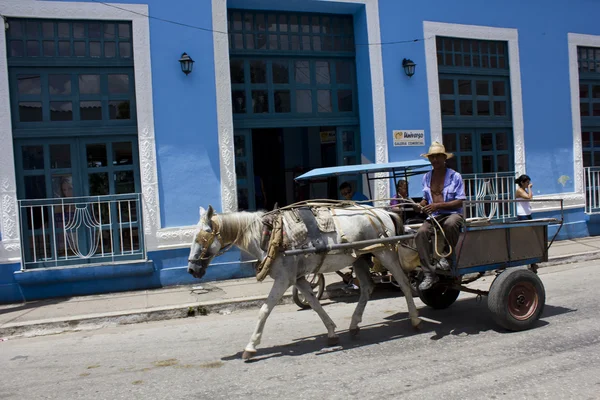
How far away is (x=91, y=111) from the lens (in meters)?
9.37

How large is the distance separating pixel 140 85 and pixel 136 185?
1.80 m

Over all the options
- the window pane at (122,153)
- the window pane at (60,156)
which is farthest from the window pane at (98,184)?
the window pane at (60,156)

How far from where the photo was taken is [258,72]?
10.6 metres

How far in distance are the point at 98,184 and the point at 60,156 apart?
2.65 feet

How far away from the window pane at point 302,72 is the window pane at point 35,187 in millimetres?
5283

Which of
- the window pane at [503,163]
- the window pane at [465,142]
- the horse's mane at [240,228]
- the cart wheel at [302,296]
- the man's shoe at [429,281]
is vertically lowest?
the cart wheel at [302,296]

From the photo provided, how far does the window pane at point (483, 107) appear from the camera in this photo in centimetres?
1209

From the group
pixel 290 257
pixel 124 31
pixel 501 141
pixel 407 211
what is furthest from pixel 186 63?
pixel 501 141

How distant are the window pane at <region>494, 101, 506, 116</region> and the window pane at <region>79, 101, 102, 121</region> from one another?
345 inches

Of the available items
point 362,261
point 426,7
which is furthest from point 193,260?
point 426,7

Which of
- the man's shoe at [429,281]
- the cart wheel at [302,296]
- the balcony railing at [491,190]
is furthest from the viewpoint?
the balcony railing at [491,190]

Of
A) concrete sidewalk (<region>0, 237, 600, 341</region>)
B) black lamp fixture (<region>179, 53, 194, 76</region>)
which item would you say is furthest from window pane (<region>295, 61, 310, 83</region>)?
concrete sidewalk (<region>0, 237, 600, 341</region>)

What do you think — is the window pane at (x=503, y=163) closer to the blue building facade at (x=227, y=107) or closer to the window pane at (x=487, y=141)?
the blue building facade at (x=227, y=107)

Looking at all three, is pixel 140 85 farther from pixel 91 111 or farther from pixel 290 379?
pixel 290 379
